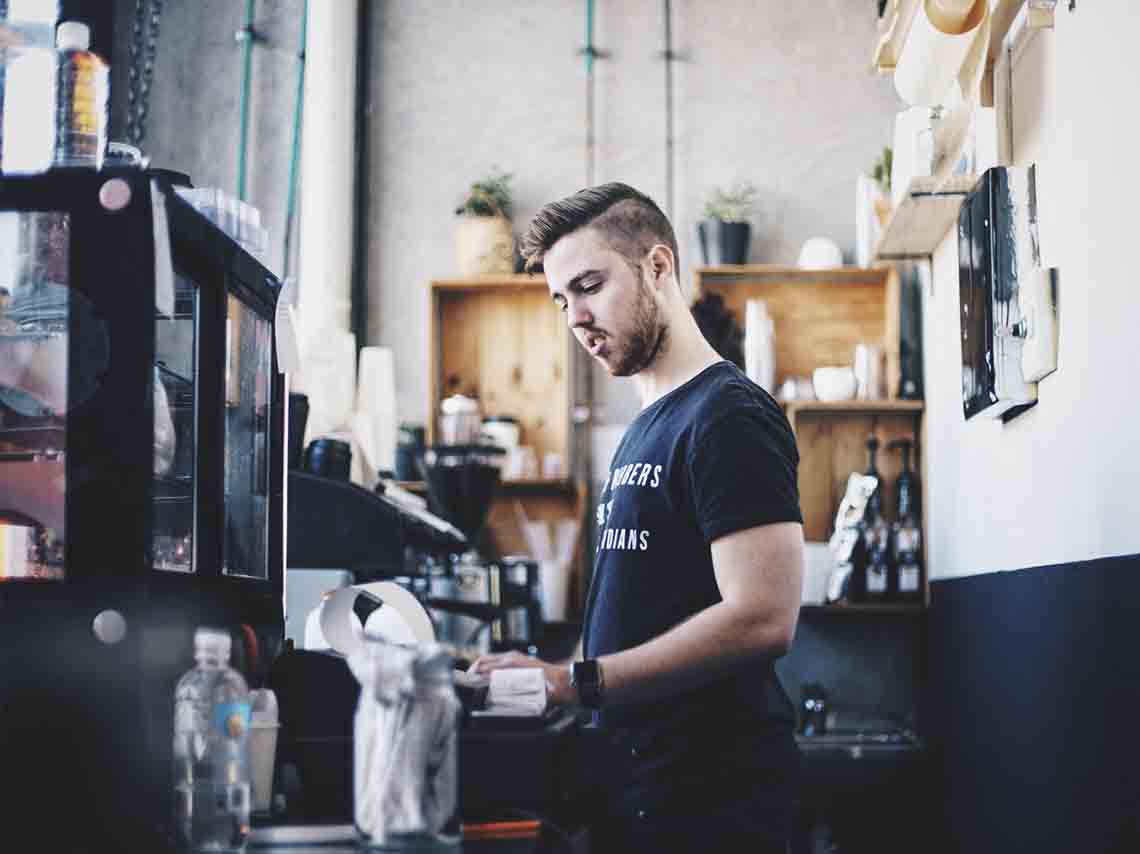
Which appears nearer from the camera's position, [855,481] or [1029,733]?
[1029,733]

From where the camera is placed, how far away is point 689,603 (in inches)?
81.0

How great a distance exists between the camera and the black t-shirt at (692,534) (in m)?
1.98

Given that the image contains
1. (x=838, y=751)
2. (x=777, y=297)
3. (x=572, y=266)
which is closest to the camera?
(x=572, y=266)

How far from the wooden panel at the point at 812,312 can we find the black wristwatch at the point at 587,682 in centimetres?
383

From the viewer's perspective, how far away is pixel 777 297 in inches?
222

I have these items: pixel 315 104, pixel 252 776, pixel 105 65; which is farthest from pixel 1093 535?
pixel 315 104

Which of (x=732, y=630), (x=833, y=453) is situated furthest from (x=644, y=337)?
(x=833, y=453)

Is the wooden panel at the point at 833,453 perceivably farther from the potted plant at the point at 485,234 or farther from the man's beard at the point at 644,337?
Answer: the man's beard at the point at 644,337

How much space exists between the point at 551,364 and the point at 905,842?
7.09ft

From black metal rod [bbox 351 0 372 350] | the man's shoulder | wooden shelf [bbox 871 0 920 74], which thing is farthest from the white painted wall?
black metal rod [bbox 351 0 372 350]

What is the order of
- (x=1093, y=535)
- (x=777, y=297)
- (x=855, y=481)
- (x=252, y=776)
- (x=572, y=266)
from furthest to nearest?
(x=777, y=297)
(x=855, y=481)
(x=1093, y=535)
(x=572, y=266)
(x=252, y=776)

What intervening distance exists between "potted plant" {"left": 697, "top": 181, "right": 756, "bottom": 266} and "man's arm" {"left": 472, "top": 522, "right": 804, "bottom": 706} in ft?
12.1

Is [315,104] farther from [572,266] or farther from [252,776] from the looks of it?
[252,776]

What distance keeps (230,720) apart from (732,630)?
0.67m
